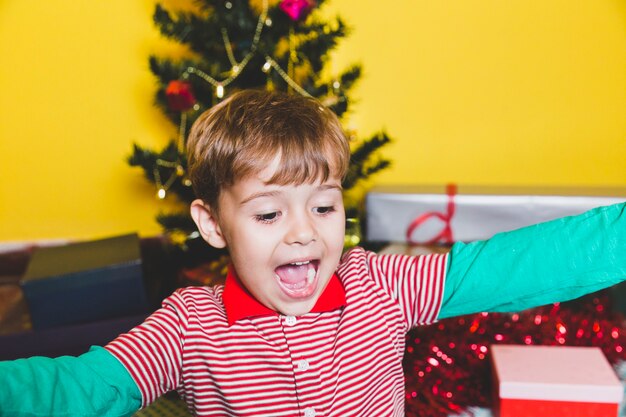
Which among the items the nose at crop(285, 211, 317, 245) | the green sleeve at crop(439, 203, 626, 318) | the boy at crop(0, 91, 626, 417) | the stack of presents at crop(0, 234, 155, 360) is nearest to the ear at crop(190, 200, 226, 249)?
the boy at crop(0, 91, 626, 417)

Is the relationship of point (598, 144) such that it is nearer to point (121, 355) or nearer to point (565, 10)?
point (565, 10)

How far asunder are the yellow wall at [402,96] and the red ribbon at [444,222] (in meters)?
0.30

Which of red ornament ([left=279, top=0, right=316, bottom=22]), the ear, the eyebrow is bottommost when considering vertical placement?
the ear

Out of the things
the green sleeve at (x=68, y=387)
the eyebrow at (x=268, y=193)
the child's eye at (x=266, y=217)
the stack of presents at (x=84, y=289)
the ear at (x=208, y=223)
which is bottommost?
the stack of presents at (x=84, y=289)

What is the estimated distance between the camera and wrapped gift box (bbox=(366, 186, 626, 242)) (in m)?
1.48

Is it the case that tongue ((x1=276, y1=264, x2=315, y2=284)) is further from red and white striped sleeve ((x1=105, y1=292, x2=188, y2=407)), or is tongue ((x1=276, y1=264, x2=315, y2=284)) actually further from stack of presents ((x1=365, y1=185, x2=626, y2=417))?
stack of presents ((x1=365, y1=185, x2=626, y2=417))

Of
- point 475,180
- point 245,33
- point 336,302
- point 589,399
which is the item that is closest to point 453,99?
point 475,180

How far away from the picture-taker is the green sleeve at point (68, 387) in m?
0.63

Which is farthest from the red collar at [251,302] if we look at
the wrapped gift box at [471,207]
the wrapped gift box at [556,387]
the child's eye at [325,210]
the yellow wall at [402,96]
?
the yellow wall at [402,96]

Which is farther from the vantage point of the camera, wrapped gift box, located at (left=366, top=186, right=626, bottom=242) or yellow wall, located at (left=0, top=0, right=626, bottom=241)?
yellow wall, located at (left=0, top=0, right=626, bottom=241)

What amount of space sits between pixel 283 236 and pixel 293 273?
7 centimetres

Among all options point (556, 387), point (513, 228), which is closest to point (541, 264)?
point (556, 387)

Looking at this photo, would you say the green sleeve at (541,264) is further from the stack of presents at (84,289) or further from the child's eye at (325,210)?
the stack of presents at (84,289)

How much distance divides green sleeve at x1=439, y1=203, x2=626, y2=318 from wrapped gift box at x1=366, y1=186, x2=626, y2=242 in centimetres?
78
